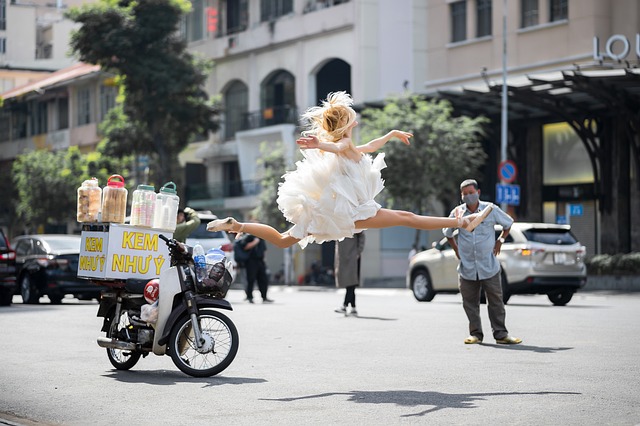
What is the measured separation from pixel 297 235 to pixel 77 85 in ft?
209

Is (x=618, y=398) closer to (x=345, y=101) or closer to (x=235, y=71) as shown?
(x=345, y=101)

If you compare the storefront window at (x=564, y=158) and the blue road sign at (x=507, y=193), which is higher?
the storefront window at (x=564, y=158)

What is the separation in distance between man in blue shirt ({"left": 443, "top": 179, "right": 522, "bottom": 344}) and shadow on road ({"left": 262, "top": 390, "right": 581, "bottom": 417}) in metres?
4.78

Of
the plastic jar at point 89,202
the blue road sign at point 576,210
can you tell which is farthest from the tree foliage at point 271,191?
the plastic jar at point 89,202

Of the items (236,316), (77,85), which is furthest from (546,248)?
(77,85)

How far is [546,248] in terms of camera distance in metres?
24.0

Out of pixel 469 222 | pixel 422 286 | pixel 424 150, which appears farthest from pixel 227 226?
pixel 424 150

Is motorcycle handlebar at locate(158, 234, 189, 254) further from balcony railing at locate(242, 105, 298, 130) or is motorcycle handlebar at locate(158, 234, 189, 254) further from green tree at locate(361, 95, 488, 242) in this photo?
balcony railing at locate(242, 105, 298, 130)

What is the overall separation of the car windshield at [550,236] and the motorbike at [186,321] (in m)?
14.0

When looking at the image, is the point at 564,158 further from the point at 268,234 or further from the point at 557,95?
the point at 268,234

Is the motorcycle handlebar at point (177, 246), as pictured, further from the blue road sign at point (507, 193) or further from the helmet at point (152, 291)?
the blue road sign at point (507, 193)

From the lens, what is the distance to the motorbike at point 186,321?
10.8 metres

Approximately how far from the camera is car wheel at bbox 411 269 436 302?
26.1 meters

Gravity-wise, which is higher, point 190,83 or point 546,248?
point 190,83
